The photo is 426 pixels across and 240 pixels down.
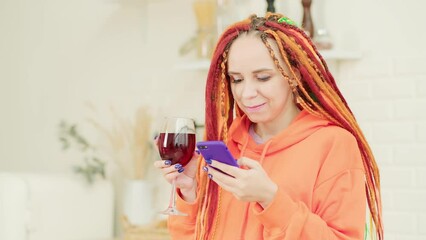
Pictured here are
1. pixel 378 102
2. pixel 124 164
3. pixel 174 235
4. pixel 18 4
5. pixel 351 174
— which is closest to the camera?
pixel 351 174

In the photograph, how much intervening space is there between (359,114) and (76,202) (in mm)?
1431

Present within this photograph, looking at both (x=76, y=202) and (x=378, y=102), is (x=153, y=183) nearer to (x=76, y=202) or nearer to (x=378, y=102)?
(x=76, y=202)

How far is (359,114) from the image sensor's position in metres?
2.86

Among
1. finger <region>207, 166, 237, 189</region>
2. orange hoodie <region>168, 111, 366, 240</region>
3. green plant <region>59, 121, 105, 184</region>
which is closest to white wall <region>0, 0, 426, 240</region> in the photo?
green plant <region>59, 121, 105, 184</region>

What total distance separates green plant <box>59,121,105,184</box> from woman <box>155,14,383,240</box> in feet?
5.83

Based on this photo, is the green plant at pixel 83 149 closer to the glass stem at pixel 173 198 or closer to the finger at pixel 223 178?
the glass stem at pixel 173 198

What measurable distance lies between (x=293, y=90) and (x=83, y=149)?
86.7 inches

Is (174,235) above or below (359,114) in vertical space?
below

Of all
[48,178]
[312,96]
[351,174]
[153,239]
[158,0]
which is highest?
[158,0]

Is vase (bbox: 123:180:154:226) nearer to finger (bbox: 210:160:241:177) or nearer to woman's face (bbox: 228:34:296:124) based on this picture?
woman's face (bbox: 228:34:296:124)

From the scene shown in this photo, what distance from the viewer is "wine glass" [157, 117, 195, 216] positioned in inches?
66.6

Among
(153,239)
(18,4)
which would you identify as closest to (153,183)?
(153,239)

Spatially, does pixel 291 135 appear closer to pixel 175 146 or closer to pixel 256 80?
pixel 256 80

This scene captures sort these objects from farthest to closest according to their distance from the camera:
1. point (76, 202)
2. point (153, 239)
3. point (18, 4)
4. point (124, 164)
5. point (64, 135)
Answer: point (18, 4)
point (64, 135)
point (124, 164)
point (76, 202)
point (153, 239)
